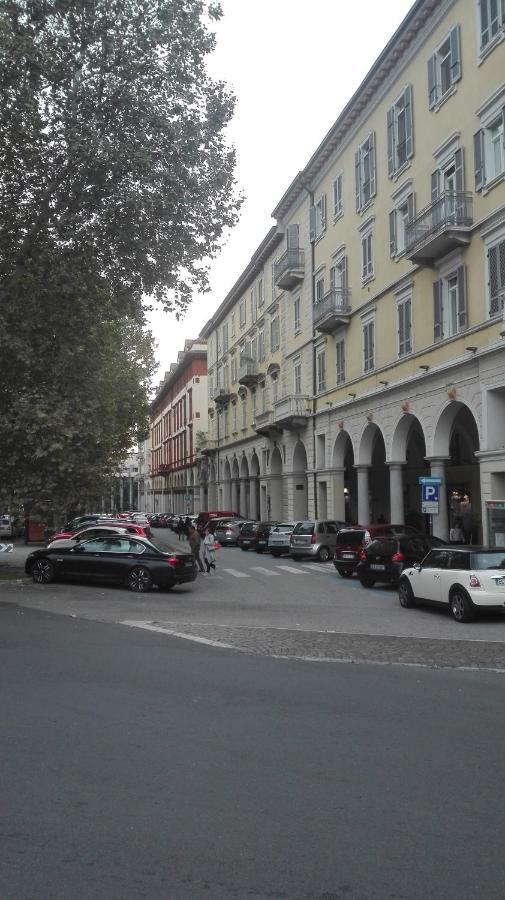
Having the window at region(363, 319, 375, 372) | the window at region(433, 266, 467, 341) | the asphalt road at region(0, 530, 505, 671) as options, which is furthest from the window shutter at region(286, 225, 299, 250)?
the asphalt road at region(0, 530, 505, 671)

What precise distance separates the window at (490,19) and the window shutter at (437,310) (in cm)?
721

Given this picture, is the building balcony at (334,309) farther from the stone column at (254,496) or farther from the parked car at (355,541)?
the stone column at (254,496)

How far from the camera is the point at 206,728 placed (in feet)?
22.2

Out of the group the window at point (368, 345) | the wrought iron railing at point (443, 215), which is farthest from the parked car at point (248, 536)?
the wrought iron railing at point (443, 215)

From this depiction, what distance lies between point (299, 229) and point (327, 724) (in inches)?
1562

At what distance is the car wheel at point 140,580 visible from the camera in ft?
66.9

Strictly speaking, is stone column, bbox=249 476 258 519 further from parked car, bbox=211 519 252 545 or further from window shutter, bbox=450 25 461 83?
window shutter, bbox=450 25 461 83

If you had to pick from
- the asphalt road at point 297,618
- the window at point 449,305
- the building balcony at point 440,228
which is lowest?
the asphalt road at point 297,618

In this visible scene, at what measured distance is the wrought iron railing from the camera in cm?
2428

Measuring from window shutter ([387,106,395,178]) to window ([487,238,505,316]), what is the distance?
871 centimetres

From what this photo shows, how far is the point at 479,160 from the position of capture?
23.8m

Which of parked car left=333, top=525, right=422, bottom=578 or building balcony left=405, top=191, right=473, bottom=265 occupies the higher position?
Result: building balcony left=405, top=191, right=473, bottom=265

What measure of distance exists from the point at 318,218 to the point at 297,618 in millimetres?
29210

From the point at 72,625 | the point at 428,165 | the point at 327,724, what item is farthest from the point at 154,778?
the point at 428,165
